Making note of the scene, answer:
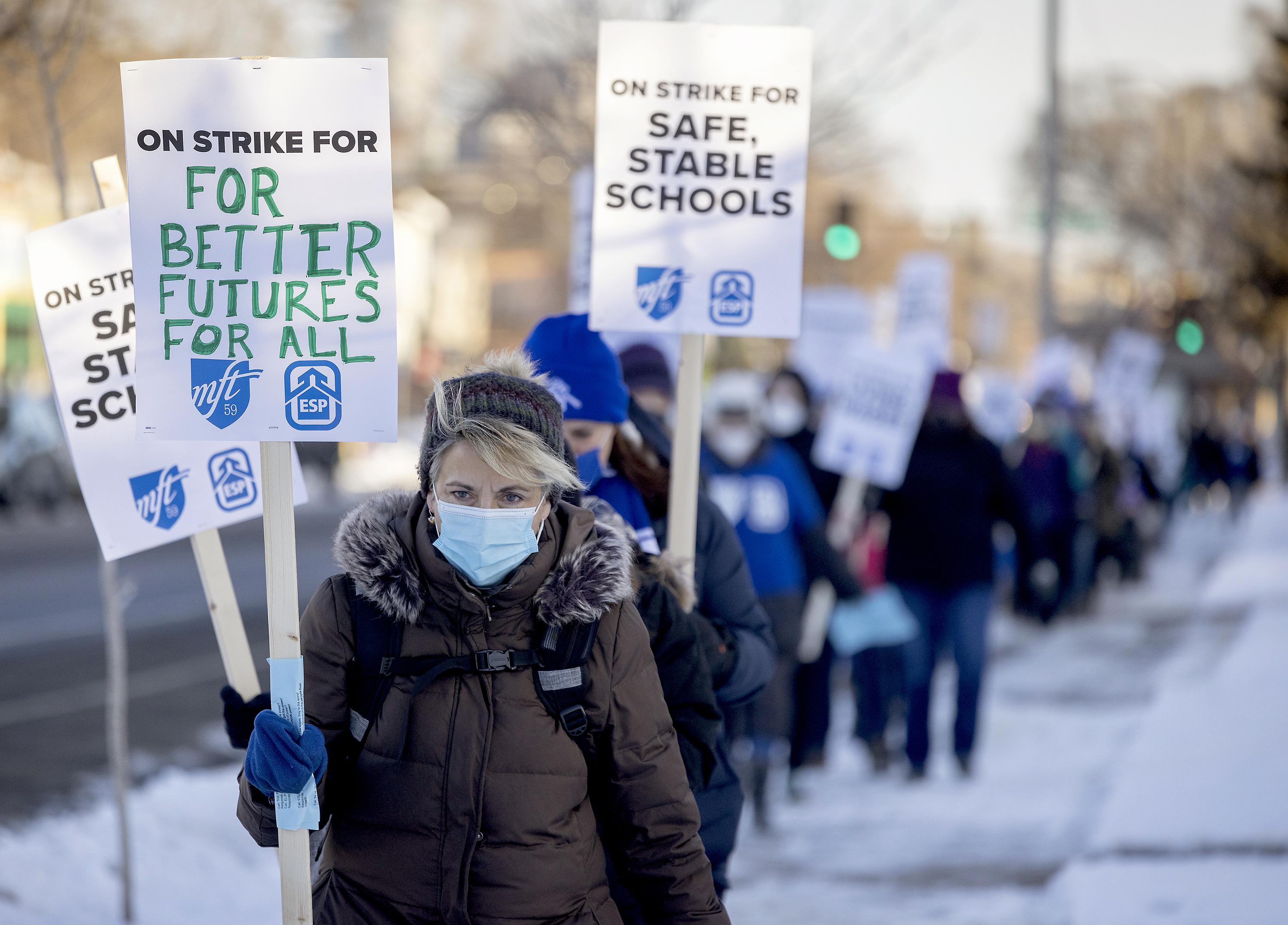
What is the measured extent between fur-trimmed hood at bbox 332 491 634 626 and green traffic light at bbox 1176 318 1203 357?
19.5 metres

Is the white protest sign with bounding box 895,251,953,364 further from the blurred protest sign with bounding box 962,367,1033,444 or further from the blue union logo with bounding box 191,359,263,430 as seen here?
the blue union logo with bounding box 191,359,263,430

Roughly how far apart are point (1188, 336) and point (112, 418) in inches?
751

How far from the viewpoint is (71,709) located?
969 cm

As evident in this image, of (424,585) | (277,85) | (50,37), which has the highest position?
(50,37)

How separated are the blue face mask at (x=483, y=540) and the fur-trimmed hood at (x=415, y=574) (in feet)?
0.23

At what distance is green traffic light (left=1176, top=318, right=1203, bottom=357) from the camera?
20.8 meters

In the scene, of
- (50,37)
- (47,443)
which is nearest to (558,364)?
(50,37)

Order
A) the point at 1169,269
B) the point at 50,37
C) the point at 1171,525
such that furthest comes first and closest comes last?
1. the point at 1169,269
2. the point at 1171,525
3. the point at 50,37

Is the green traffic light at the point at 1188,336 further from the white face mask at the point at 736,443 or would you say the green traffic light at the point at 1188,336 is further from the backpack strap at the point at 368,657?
the backpack strap at the point at 368,657

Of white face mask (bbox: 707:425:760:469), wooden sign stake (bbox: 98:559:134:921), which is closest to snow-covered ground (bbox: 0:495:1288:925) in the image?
wooden sign stake (bbox: 98:559:134:921)

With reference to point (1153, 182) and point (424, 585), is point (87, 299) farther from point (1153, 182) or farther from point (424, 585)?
point (1153, 182)

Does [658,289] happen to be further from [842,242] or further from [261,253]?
[842,242]

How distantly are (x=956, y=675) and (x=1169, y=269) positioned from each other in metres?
38.7

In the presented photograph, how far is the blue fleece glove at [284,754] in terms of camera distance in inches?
103
